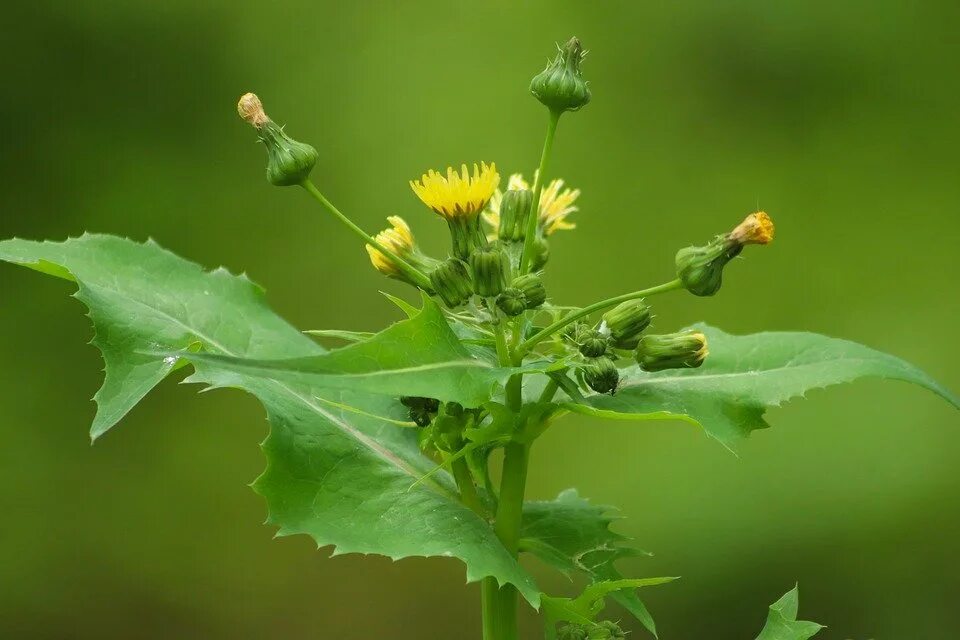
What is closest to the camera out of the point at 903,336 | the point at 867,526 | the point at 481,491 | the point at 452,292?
the point at 452,292

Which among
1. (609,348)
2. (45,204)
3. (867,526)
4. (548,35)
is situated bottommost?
(609,348)

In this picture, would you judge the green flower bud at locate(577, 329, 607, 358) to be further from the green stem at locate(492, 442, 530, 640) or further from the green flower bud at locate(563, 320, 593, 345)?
the green stem at locate(492, 442, 530, 640)

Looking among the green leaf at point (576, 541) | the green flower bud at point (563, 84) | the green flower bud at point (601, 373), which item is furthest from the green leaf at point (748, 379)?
the green flower bud at point (563, 84)

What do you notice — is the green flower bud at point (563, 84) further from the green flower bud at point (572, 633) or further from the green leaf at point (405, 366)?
the green flower bud at point (572, 633)

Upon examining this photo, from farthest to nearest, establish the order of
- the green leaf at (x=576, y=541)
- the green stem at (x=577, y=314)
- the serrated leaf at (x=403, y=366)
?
the green leaf at (x=576, y=541) → the green stem at (x=577, y=314) → the serrated leaf at (x=403, y=366)

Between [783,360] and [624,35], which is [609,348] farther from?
[624,35]

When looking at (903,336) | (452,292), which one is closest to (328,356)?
(452,292)

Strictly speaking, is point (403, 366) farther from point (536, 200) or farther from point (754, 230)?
point (754, 230)

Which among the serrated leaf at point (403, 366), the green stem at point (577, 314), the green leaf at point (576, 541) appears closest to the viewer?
the serrated leaf at point (403, 366)
